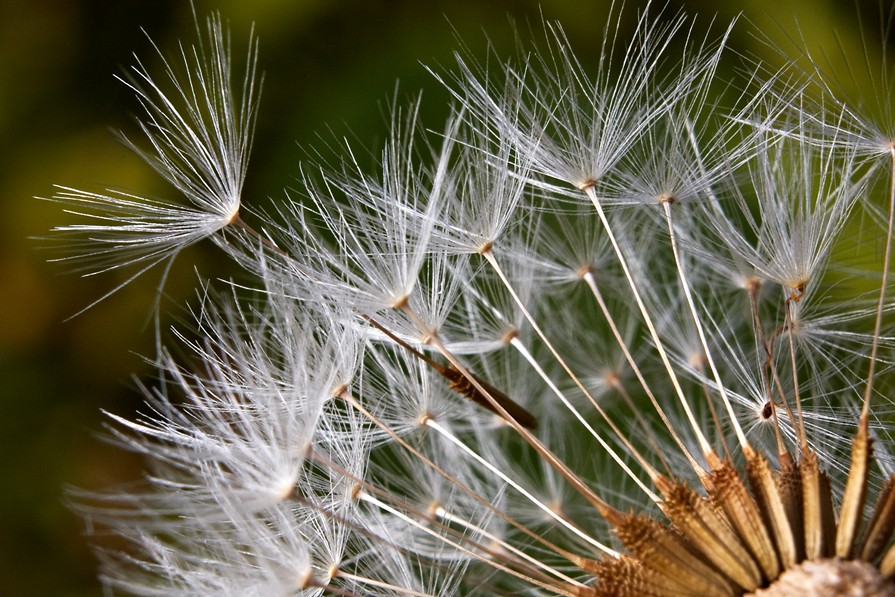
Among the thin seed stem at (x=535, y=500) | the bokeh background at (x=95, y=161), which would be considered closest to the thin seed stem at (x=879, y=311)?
the thin seed stem at (x=535, y=500)

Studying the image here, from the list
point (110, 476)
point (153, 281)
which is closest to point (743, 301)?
point (153, 281)

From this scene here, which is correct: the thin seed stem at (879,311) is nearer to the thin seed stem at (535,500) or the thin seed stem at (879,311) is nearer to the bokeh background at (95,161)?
the thin seed stem at (535,500)

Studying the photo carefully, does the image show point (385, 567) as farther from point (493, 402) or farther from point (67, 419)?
point (67, 419)

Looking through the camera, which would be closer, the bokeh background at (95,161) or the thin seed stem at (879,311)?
the thin seed stem at (879,311)

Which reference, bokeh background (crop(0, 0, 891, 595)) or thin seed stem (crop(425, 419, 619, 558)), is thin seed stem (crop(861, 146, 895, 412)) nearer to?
thin seed stem (crop(425, 419, 619, 558))

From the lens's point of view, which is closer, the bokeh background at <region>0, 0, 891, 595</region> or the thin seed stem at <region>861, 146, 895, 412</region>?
the thin seed stem at <region>861, 146, 895, 412</region>

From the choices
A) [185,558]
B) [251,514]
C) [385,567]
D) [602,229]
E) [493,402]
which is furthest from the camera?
[602,229]

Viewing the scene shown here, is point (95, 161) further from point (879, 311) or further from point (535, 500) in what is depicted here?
point (879, 311)

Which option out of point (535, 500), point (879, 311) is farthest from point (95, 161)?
point (879, 311)

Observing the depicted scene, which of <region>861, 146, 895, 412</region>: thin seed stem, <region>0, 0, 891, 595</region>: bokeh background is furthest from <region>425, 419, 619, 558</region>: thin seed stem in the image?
<region>0, 0, 891, 595</region>: bokeh background
